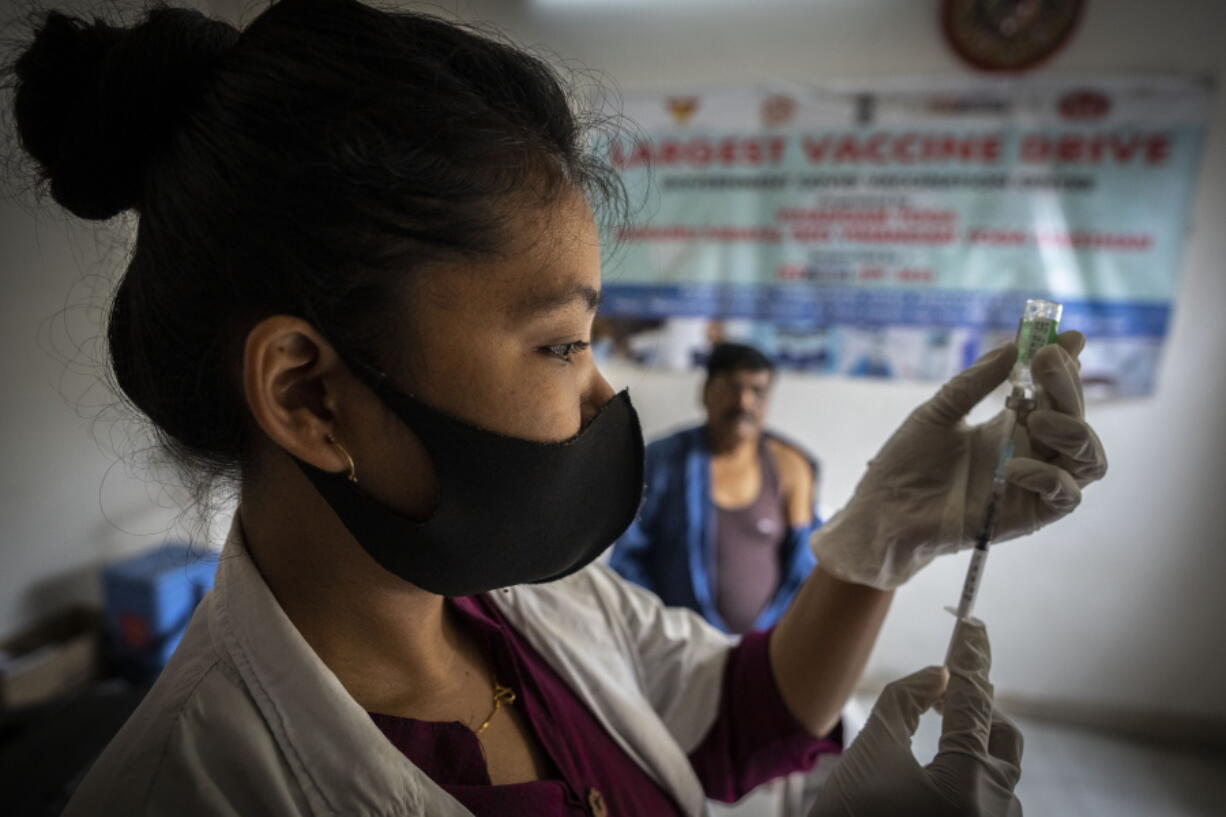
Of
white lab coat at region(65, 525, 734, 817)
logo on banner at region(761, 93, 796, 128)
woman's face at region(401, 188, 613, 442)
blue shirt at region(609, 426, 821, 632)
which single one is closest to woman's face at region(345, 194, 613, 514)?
woman's face at region(401, 188, 613, 442)

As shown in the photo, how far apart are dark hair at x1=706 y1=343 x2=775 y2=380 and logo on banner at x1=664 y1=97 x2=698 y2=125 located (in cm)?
113

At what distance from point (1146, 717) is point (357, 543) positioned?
326 centimetres

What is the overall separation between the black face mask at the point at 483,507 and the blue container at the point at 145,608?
1946 millimetres

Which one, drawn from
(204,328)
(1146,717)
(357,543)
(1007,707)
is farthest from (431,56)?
(1146,717)

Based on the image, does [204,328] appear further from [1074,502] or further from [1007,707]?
[1007,707]

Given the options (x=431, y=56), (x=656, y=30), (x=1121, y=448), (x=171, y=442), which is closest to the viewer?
(x=431, y=56)

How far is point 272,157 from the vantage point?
617mm

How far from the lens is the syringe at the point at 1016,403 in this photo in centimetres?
79

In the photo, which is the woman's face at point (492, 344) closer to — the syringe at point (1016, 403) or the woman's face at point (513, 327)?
the woman's face at point (513, 327)

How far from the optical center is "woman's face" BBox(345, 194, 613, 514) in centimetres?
66

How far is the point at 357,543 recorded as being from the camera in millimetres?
738

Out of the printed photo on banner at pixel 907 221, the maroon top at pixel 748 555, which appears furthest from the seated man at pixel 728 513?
the printed photo on banner at pixel 907 221

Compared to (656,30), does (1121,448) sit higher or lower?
lower

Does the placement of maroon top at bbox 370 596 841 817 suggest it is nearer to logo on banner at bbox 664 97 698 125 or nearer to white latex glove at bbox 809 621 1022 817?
white latex glove at bbox 809 621 1022 817
